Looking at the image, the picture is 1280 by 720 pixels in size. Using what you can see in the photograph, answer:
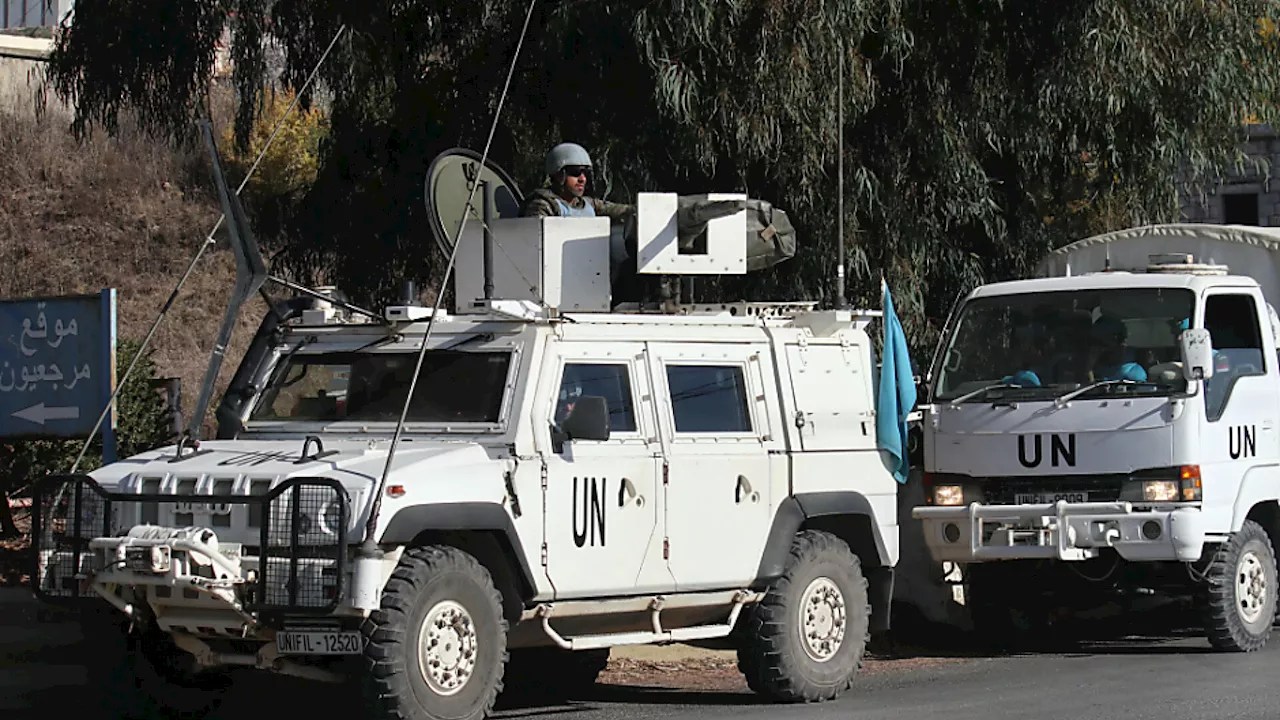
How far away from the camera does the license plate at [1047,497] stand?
1238 centimetres

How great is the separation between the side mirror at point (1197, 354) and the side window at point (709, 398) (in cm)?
322

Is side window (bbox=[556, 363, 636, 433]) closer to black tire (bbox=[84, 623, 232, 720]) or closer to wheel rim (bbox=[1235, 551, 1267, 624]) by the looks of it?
black tire (bbox=[84, 623, 232, 720])

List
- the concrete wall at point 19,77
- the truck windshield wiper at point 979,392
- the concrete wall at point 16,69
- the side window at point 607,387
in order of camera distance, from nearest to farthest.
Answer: the side window at point 607,387 < the truck windshield wiper at point 979,392 < the concrete wall at point 19,77 < the concrete wall at point 16,69

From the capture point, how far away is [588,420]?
30.4ft

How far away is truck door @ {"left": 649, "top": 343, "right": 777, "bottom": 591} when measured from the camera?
10031 millimetres

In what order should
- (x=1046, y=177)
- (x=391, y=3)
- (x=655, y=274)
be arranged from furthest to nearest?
(x=1046, y=177) → (x=391, y=3) → (x=655, y=274)

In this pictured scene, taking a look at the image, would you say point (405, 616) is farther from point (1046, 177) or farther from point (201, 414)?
point (1046, 177)

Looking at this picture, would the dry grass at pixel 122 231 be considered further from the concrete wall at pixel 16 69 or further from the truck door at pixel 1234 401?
the truck door at pixel 1234 401

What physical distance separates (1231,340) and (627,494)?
5.18 m

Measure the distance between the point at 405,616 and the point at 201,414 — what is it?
2.16m

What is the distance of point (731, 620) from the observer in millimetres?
10250

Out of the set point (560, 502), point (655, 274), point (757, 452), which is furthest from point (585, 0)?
point (560, 502)

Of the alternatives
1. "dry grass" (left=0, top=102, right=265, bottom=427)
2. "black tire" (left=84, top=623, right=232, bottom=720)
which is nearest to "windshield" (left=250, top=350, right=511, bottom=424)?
"black tire" (left=84, top=623, right=232, bottom=720)

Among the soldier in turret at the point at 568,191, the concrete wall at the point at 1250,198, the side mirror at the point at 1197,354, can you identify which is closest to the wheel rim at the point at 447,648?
the soldier in turret at the point at 568,191
